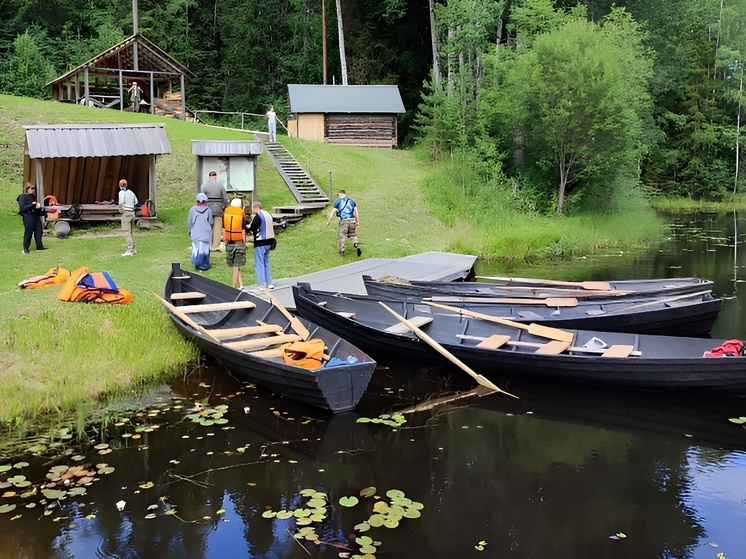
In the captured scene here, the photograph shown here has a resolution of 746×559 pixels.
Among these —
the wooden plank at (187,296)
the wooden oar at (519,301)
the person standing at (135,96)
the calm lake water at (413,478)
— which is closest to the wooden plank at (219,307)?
the wooden plank at (187,296)

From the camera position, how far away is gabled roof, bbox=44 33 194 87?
33.4 meters

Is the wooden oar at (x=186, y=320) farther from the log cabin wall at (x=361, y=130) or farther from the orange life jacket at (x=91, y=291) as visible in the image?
the log cabin wall at (x=361, y=130)

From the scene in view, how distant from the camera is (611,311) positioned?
1281 cm

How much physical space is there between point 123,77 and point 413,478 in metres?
32.2

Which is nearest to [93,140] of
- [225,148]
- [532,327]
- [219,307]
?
[225,148]

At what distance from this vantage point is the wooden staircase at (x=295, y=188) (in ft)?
72.7

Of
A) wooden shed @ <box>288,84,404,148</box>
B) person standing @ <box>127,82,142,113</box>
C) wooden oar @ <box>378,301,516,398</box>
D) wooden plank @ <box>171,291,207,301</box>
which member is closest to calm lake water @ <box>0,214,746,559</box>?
wooden oar @ <box>378,301,516,398</box>

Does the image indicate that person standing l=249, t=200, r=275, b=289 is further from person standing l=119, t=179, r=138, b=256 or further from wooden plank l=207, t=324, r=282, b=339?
person standing l=119, t=179, r=138, b=256

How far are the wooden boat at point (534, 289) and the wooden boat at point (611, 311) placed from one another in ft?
0.54

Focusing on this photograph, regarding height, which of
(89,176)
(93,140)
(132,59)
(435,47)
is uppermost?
(435,47)

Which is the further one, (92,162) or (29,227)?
(92,162)

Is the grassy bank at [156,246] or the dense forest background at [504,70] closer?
the grassy bank at [156,246]

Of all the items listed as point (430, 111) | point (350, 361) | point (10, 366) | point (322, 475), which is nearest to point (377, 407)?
point (350, 361)

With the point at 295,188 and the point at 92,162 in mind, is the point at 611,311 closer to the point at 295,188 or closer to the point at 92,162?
the point at 295,188
